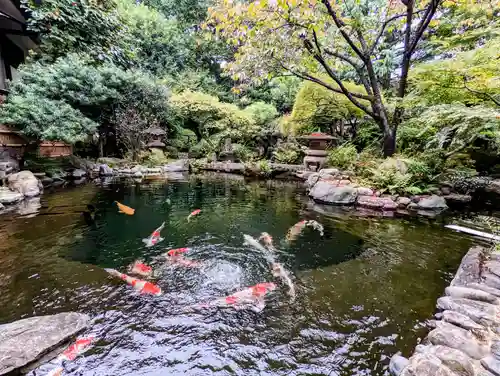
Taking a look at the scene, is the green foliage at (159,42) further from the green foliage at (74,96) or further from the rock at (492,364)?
the rock at (492,364)

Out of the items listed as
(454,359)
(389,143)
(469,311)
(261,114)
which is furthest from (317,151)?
(454,359)

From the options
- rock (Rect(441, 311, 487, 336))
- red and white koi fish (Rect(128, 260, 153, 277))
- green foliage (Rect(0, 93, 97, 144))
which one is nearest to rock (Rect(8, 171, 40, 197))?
green foliage (Rect(0, 93, 97, 144))

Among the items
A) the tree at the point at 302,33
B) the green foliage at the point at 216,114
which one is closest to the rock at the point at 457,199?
the tree at the point at 302,33

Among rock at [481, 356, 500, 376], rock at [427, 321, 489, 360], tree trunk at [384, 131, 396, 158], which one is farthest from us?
tree trunk at [384, 131, 396, 158]

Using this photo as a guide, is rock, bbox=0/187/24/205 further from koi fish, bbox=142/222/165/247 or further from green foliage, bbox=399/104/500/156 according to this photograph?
green foliage, bbox=399/104/500/156

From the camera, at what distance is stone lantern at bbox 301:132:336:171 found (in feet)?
36.0

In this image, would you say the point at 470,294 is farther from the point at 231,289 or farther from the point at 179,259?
the point at 179,259

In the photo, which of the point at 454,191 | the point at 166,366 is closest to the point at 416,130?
the point at 454,191

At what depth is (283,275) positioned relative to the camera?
12.1ft

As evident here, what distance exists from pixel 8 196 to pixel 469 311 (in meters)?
9.55

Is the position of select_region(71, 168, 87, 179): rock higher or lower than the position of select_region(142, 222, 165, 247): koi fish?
higher

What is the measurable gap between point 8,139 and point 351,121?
13306 millimetres

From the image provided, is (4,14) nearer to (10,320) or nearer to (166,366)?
(10,320)

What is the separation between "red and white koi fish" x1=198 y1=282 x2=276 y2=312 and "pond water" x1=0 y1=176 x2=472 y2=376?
0.33ft
